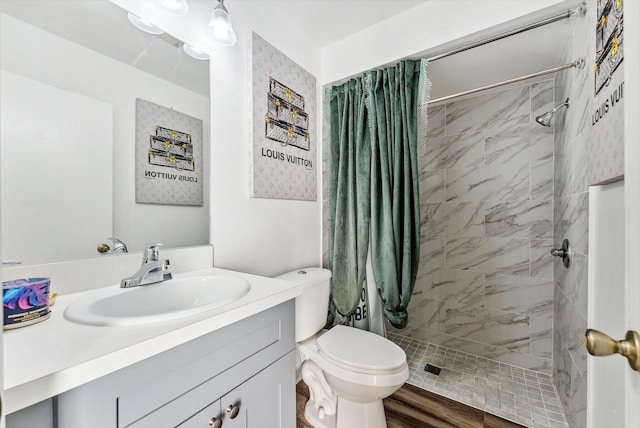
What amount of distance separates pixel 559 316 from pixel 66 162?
2517 millimetres

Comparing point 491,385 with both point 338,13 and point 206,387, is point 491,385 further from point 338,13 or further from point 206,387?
point 338,13

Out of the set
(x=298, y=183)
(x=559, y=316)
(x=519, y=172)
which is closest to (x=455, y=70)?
(x=519, y=172)

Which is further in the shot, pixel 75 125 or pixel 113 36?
pixel 113 36

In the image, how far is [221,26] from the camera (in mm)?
1151

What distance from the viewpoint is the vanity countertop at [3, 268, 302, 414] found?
0.42m

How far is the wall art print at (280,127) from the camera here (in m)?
1.42

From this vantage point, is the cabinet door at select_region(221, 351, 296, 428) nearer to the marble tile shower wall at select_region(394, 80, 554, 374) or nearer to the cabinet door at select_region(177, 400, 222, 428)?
the cabinet door at select_region(177, 400, 222, 428)

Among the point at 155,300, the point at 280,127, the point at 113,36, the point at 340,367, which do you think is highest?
the point at 113,36

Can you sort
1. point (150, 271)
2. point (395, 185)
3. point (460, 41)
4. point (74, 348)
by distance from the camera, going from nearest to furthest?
point (74, 348)
point (150, 271)
point (460, 41)
point (395, 185)

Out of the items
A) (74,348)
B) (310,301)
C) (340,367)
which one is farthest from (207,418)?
(310,301)

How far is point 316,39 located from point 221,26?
2.89 feet

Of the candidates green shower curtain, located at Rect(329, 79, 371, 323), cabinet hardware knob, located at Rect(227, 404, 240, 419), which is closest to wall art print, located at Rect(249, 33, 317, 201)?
green shower curtain, located at Rect(329, 79, 371, 323)

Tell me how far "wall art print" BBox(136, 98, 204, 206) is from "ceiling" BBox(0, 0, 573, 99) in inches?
6.8

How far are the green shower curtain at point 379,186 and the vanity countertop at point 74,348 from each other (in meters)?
1.07
